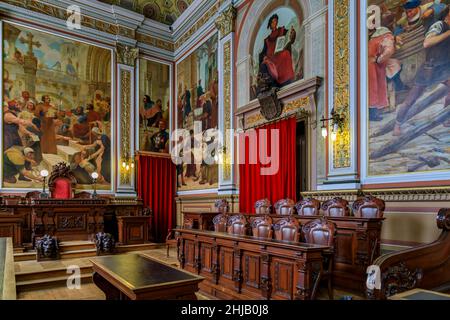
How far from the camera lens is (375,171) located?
6031 millimetres

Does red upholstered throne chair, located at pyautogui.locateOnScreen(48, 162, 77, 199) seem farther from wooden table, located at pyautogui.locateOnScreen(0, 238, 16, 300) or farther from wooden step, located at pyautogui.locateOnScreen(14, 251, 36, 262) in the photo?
wooden table, located at pyautogui.locateOnScreen(0, 238, 16, 300)

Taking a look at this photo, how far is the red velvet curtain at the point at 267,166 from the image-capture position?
7.86 meters

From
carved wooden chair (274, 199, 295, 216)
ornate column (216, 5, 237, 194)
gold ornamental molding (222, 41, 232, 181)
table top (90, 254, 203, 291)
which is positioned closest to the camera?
table top (90, 254, 203, 291)

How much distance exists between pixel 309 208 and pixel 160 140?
8569 millimetres

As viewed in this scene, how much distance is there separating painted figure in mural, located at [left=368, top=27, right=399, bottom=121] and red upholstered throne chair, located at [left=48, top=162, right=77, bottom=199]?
372 inches

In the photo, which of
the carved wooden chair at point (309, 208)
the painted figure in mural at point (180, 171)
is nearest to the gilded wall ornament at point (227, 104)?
the painted figure in mural at point (180, 171)

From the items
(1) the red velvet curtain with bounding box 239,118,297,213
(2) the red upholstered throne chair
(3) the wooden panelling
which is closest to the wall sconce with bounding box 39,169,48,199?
(2) the red upholstered throne chair

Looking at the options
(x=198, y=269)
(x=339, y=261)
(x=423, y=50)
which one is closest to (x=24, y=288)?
(x=198, y=269)

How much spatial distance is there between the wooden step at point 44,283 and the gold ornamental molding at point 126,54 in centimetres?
862

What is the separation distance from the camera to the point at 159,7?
533 inches

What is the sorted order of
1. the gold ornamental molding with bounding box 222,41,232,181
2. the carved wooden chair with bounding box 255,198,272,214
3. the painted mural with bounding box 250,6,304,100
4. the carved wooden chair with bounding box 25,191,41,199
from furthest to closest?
the carved wooden chair with bounding box 25,191,41,199, the gold ornamental molding with bounding box 222,41,232,181, the painted mural with bounding box 250,6,304,100, the carved wooden chair with bounding box 255,198,272,214

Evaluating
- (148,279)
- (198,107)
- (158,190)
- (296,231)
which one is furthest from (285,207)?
(158,190)

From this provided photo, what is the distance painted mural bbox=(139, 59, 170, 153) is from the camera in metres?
13.3

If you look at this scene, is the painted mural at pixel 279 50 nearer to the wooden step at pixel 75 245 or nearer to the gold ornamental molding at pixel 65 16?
the gold ornamental molding at pixel 65 16
